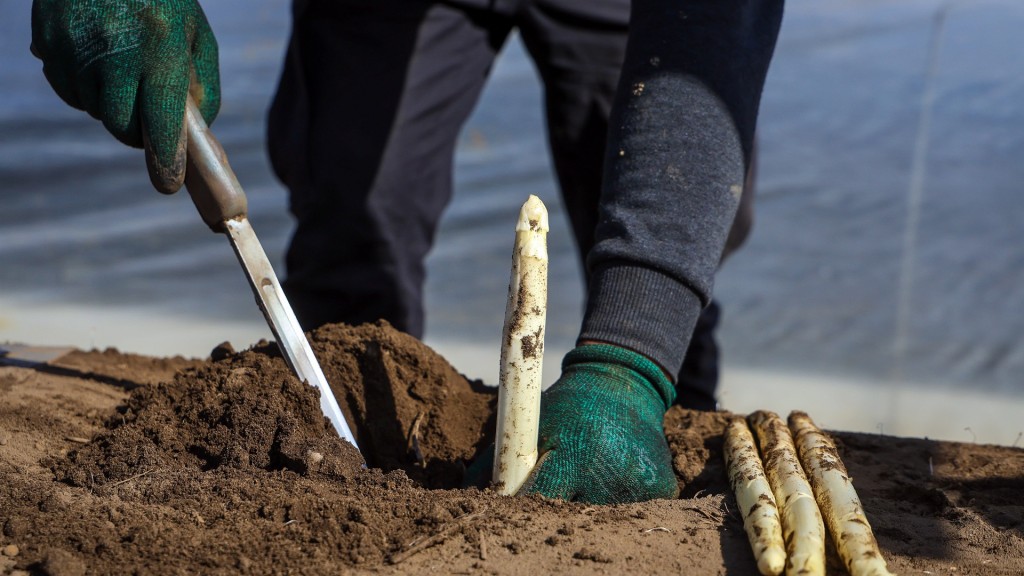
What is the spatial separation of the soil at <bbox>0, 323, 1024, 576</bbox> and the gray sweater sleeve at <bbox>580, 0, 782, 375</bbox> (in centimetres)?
24

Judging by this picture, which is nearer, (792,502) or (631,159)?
(792,502)

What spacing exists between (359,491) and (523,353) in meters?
0.27

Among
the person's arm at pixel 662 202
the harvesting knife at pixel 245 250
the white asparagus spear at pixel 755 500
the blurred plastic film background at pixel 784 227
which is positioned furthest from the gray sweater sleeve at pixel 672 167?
the blurred plastic film background at pixel 784 227

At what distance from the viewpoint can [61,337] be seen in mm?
3637

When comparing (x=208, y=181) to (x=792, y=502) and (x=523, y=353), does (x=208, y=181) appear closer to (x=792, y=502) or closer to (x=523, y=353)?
(x=523, y=353)

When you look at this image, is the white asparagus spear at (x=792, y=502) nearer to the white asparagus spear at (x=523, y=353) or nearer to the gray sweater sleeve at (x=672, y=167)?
the gray sweater sleeve at (x=672, y=167)

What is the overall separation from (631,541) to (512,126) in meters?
3.59

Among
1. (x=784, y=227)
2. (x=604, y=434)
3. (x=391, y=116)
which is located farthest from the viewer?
(x=784, y=227)

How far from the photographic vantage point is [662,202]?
4.64ft

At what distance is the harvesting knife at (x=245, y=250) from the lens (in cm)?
141

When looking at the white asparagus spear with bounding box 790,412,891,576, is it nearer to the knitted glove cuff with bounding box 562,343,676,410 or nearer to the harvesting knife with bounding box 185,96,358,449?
the knitted glove cuff with bounding box 562,343,676,410

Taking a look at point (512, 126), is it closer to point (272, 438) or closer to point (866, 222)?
point (866, 222)

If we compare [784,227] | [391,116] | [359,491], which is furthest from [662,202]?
[784,227]

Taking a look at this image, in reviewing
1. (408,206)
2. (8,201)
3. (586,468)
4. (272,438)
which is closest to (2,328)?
(8,201)
